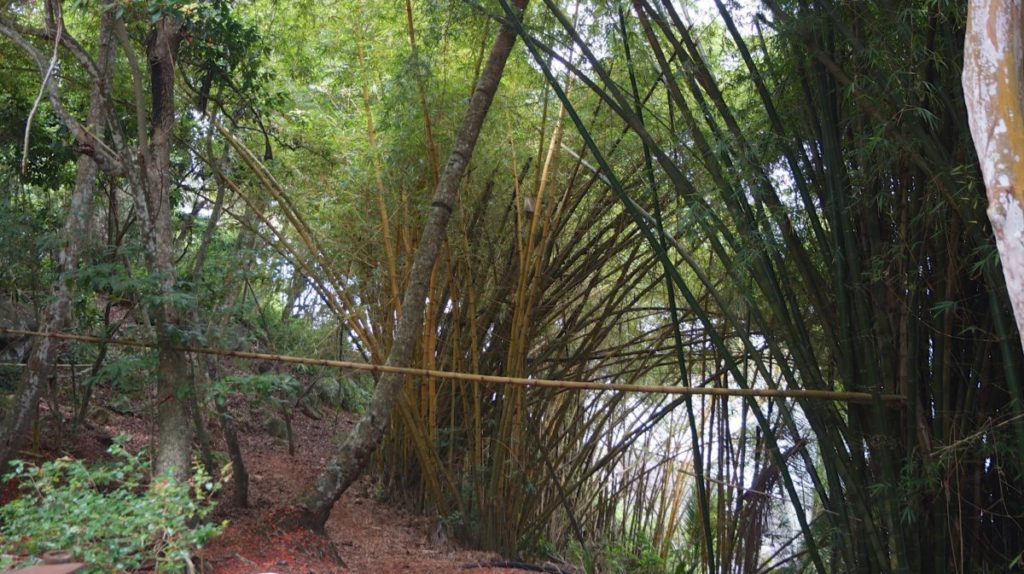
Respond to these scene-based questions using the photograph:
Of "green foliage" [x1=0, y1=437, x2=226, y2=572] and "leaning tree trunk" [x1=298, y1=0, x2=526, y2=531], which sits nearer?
"green foliage" [x1=0, y1=437, x2=226, y2=572]

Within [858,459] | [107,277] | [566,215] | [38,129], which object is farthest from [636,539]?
[38,129]

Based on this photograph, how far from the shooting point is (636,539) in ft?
17.2

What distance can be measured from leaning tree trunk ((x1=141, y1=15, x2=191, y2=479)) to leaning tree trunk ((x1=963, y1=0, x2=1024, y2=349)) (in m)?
2.63

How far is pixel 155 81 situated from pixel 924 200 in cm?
292

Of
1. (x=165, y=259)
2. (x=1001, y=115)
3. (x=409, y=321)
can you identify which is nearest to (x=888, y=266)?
(x=1001, y=115)

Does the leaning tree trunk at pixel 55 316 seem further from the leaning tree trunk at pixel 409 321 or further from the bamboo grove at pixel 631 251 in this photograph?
→ the leaning tree trunk at pixel 409 321

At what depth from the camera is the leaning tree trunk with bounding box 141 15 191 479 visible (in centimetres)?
305

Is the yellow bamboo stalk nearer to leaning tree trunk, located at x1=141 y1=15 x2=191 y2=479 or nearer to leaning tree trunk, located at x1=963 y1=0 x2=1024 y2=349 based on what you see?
leaning tree trunk, located at x1=141 y1=15 x2=191 y2=479

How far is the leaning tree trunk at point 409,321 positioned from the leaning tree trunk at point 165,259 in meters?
0.56

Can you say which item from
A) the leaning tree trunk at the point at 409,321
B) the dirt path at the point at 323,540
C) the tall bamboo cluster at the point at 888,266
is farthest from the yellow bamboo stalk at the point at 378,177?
the tall bamboo cluster at the point at 888,266

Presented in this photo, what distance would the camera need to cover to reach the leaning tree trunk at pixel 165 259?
3.05 m

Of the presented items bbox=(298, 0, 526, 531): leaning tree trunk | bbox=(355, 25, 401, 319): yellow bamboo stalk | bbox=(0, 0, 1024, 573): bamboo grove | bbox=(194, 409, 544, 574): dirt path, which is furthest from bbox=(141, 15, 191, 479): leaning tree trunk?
bbox=(355, 25, 401, 319): yellow bamboo stalk

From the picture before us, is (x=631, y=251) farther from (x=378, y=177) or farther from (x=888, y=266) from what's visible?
(x=888, y=266)

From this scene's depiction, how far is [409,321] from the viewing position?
329 centimetres
